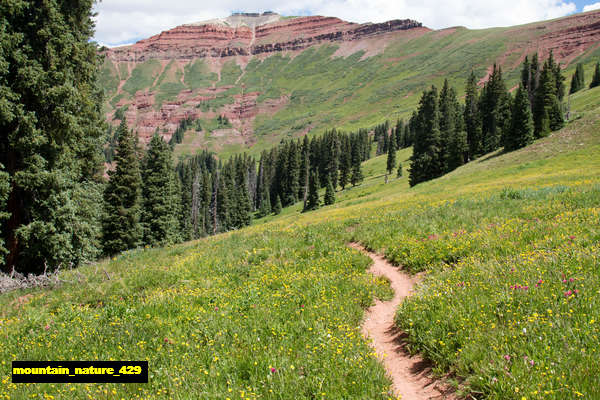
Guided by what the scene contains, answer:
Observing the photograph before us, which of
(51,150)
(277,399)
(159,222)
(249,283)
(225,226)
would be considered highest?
(51,150)

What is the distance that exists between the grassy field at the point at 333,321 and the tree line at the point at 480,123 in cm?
5083

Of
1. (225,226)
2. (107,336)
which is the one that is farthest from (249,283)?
(225,226)

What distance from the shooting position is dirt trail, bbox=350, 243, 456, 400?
4.46 meters

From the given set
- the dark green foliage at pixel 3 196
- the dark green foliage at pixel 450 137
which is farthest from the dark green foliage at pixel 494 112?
the dark green foliage at pixel 3 196

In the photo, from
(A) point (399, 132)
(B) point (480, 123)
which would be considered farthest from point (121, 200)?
(A) point (399, 132)

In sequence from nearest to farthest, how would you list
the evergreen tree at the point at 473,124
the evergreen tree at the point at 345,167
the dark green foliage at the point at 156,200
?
the dark green foliage at the point at 156,200 < the evergreen tree at the point at 473,124 < the evergreen tree at the point at 345,167

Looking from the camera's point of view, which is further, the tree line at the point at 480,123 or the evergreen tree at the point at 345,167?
the evergreen tree at the point at 345,167

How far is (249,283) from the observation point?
27.7ft

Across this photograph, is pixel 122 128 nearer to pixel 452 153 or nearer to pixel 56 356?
pixel 56 356

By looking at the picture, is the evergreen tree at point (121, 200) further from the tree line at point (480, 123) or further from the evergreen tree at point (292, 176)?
the evergreen tree at point (292, 176)

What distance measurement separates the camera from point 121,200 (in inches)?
1471

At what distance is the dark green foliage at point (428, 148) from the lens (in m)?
62.1

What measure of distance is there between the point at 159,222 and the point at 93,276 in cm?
3409

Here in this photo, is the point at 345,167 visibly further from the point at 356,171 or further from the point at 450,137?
the point at 450,137
